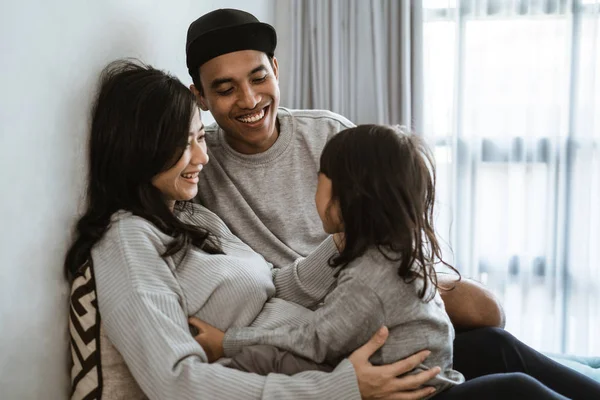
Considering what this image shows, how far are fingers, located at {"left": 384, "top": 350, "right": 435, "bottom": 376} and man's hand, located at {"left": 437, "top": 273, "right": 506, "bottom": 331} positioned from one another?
0.48m

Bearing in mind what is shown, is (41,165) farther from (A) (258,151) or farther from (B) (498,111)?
(B) (498,111)

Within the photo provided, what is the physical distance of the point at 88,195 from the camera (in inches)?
59.1

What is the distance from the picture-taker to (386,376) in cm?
130

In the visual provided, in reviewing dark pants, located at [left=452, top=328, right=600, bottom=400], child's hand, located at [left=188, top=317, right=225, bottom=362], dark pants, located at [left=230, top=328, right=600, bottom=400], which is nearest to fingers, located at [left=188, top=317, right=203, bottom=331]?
child's hand, located at [left=188, top=317, right=225, bottom=362]

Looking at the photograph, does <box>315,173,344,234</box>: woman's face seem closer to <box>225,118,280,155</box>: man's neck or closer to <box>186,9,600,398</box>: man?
<box>186,9,600,398</box>: man

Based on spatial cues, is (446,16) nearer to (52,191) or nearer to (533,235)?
(533,235)

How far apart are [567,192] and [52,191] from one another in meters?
2.37

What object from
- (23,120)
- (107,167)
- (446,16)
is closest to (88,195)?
(107,167)

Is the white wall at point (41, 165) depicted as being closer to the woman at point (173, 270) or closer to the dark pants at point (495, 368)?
the woman at point (173, 270)

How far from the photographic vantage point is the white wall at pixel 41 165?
46.9 inches

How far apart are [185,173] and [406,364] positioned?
667 millimetres

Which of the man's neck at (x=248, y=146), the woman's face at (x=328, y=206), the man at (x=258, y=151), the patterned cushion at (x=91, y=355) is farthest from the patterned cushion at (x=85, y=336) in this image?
the man's neck at (x=248, y=146)

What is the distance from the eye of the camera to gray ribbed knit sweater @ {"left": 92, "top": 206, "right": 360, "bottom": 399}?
49.6 inches

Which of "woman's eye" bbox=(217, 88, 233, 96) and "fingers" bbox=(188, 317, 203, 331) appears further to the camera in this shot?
"woman's eye" bbox=(217, 88, 233, 96)
